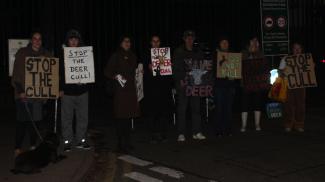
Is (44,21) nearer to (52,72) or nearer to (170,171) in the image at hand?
(52,72)

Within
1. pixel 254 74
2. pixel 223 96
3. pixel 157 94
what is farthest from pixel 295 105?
pixel 157 94

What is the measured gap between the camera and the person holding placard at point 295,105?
→ 10.3 m

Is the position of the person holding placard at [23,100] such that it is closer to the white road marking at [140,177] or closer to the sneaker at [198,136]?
the white road marking at [140,177]

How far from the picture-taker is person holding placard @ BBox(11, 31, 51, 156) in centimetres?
786

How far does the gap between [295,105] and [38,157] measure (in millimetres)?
5118

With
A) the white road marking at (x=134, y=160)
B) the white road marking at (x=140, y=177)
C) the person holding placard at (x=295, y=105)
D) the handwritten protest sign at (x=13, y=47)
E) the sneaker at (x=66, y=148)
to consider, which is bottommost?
the white road marking at (x=140, y=177)

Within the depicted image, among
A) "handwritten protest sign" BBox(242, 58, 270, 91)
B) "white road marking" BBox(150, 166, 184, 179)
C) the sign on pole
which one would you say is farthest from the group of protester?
the sign on pole

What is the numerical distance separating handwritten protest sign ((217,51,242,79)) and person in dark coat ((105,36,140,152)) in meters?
1.65

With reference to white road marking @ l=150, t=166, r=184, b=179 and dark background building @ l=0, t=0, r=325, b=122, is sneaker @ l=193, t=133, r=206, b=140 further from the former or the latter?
dark background building @ l=0, t=0, r=325, b=122

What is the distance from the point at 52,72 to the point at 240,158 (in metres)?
3.02

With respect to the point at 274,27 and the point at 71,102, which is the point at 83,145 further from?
the point at 274,27

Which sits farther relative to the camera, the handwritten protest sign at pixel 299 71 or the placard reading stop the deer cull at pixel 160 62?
the handwritten protest sign at pixel 299 71

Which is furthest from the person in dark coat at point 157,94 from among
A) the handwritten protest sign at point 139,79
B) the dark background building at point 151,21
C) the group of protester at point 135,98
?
the dark background building at point 151,21

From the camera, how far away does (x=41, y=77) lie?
8.20 m
